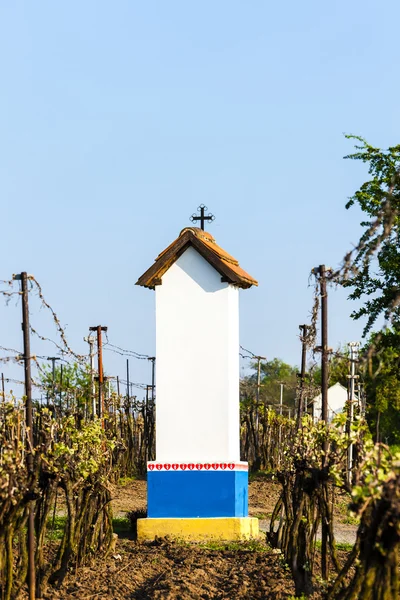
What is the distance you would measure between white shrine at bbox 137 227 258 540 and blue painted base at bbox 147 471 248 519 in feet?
0.06

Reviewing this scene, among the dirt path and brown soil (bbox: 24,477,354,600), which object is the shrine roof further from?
the dirt path

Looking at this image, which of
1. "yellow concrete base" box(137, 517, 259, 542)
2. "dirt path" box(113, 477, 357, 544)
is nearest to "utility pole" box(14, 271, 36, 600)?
"yellow concrete base" box(137, 517, 259, 542)

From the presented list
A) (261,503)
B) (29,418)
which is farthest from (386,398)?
(29,418)

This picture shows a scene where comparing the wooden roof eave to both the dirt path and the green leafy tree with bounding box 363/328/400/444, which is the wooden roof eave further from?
the green leafy tree with bounding box 363/328/400/444

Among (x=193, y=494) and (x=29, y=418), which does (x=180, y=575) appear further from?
(x=193, y=494)

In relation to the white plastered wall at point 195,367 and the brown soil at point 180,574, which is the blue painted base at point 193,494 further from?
the brown soil at point 180,574

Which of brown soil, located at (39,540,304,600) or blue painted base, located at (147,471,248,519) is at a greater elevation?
blue painted base, located at (147,471,248,519)

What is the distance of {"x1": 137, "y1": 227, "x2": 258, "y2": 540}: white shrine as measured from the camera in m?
18.7

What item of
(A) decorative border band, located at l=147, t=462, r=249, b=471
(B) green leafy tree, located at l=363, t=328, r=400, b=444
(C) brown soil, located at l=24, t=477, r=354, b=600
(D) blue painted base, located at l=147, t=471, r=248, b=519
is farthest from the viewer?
(B) green leafy tree, located at l=363, t=328, r=400, b=444

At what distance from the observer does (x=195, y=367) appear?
19.1 meters

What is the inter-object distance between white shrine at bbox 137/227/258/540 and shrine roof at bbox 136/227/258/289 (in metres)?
0.02

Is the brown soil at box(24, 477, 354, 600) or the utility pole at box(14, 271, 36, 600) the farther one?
the brown soil at box(24, 477, 354, 600)

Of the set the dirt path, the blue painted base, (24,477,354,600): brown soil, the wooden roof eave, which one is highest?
the wooden roof eave

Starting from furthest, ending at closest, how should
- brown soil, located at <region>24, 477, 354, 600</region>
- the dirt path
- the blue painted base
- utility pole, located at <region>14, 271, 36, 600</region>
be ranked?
the dirt path → the blue painted base → brown soil, located at <region>24, 477, 354, 600</region> → utility pole, located at <region>14, 271, 36, 600</region>
